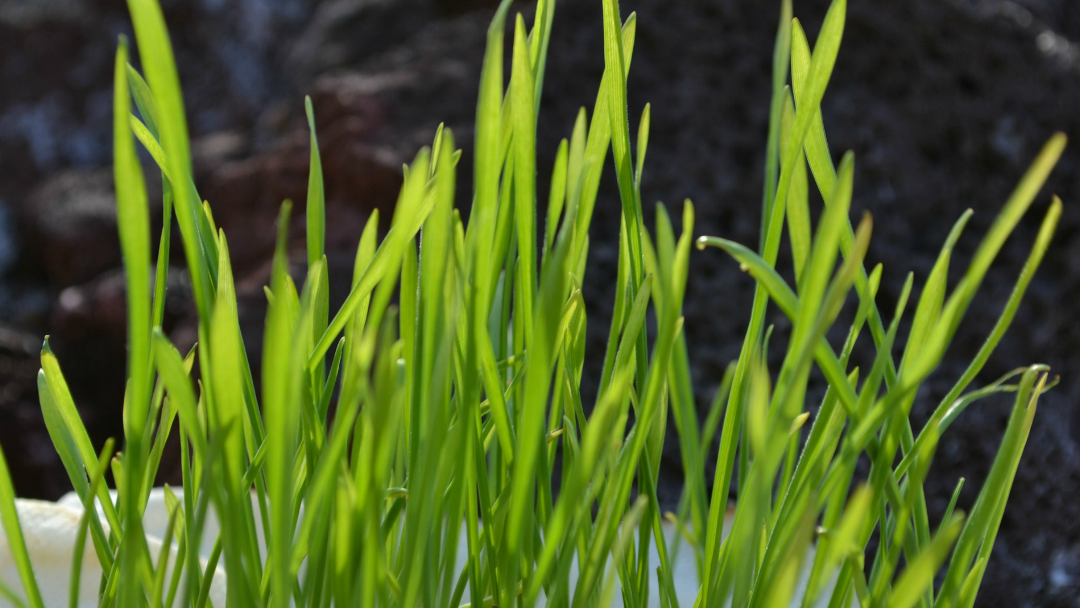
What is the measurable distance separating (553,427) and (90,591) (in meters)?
0.20

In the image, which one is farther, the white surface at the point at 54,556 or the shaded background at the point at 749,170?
the shaded background at the point at 749,170

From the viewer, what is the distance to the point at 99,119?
6.37 ft

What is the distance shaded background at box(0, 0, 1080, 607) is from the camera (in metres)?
0.56

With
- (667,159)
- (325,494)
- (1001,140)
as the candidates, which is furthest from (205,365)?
(1001,140)

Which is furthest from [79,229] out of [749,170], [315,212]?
[315,212]

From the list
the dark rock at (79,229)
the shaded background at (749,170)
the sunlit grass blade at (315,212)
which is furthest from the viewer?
the dark rock at (79,229)

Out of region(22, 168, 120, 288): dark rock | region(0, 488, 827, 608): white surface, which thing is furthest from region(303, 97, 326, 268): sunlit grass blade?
region(22, 168, 120, 288): dark rock

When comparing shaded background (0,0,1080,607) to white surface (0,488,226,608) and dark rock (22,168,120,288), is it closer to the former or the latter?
dark rock (22,168,120,288)

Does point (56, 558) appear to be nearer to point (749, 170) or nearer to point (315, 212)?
point (315, 212)

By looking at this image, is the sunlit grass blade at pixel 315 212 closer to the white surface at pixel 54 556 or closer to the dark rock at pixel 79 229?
the white surface at pixel 54 556

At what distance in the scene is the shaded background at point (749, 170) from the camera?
1.84 ft

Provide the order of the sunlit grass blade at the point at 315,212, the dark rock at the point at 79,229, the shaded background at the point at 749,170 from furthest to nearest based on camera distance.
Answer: the dark rock at the point at 79,229
the shaded background at the point at 749,170
the sunlit grass blade at the point at 315,212

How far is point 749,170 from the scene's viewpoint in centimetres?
67

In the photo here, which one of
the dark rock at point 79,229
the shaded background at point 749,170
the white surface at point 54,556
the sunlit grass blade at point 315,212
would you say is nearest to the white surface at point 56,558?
the white surface at point 54,556
